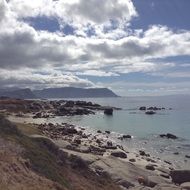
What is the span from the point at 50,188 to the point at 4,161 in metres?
3.48

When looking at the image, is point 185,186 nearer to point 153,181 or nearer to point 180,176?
point 153,181

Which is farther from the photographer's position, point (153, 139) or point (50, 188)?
point (153, 139)

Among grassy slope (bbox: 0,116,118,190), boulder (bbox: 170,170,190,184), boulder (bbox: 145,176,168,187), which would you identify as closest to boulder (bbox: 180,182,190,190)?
boulder (bbox: 145,176,168,187)

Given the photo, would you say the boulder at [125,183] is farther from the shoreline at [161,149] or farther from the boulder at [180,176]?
the shoreline at [161,149]

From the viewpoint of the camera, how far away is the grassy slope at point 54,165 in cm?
2829

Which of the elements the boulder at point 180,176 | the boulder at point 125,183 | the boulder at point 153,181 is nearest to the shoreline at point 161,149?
the boulder at point 180,176

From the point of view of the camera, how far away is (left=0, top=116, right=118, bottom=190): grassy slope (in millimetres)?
28289

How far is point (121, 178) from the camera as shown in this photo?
125 ft

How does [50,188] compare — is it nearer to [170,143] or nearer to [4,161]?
[4,161]

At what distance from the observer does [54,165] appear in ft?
99.0

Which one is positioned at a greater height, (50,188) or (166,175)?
(50,188)

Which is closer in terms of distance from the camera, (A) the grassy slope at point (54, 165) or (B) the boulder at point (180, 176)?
(A) the grassy slope at point (54, 165)

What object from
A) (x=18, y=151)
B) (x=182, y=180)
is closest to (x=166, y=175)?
(x=182, y=180)

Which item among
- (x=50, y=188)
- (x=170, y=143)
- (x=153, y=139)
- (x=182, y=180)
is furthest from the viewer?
(x=153, y=139)
